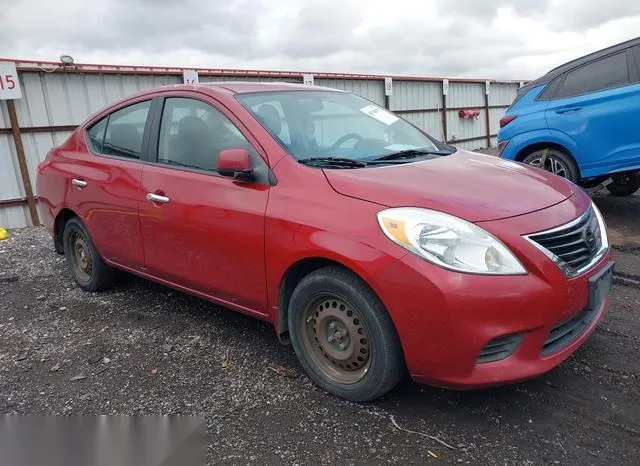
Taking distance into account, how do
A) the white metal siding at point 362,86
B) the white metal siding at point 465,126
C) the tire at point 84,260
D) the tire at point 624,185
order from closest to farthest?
1. the tire at point 84,260
2. the tire at point 624,185
3. the white metal siding at point 362,86
4. the white metal siding at point 465,126

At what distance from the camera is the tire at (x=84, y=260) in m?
4.38

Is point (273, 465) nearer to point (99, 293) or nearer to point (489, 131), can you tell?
point (99, 293)

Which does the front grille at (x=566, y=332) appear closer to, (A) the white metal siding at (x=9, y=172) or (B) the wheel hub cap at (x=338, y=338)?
(B) the wheel hub cap at (x=338, y=338)

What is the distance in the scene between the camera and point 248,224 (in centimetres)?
289

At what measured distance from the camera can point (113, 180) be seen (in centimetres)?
384

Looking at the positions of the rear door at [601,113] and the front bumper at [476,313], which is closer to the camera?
the front bumper at [476,313]

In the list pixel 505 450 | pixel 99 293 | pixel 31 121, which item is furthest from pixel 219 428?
pixel 31 121

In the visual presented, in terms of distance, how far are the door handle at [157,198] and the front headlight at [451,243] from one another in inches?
64.0

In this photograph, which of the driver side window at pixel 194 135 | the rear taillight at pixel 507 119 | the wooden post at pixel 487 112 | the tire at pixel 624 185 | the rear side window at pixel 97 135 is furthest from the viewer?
the wooden post at pixel 487 112

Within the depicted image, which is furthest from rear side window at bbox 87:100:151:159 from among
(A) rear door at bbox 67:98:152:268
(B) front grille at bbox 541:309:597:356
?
(B) front grille at bbox 541:309:597:356

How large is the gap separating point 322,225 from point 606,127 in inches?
180

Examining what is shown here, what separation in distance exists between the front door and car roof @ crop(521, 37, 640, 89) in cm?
488

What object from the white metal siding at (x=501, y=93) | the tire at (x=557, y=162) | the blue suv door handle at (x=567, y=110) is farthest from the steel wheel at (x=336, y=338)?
the white metal siding at (x=501, y=93)

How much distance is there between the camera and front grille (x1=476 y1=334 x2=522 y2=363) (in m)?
2.29
